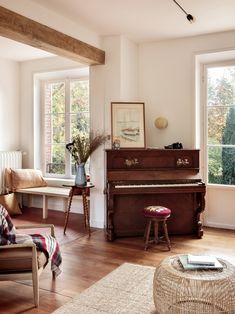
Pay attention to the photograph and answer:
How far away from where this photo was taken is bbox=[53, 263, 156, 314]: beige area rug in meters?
2.61

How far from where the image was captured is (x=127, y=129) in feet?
15.8

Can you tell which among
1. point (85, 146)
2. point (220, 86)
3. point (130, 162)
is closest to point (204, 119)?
point (220, 86)

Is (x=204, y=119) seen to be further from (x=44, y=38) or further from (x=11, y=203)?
(x=11, y=203)

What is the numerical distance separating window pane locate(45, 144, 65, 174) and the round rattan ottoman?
417 cm

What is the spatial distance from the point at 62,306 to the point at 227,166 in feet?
10.6

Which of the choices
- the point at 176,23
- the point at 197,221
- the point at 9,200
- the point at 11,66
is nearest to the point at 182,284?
the point at 197,221

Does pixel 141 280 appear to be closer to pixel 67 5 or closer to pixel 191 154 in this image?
pixel 191 154

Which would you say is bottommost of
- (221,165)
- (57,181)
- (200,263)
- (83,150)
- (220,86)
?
(200,263)

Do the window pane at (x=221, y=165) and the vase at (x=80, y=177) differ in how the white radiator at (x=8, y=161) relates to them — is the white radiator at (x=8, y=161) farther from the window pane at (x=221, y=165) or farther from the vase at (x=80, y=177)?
the window pane at (x=221, y=165)

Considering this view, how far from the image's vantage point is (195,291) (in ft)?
7.40

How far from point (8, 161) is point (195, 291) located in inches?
180

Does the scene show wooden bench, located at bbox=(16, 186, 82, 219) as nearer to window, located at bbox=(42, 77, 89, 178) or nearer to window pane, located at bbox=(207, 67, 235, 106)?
window, located at bbox=(42, 77, 89, 178)

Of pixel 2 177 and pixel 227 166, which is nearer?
pixel 227 166

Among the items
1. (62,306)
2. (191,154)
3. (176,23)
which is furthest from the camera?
(191,154)
